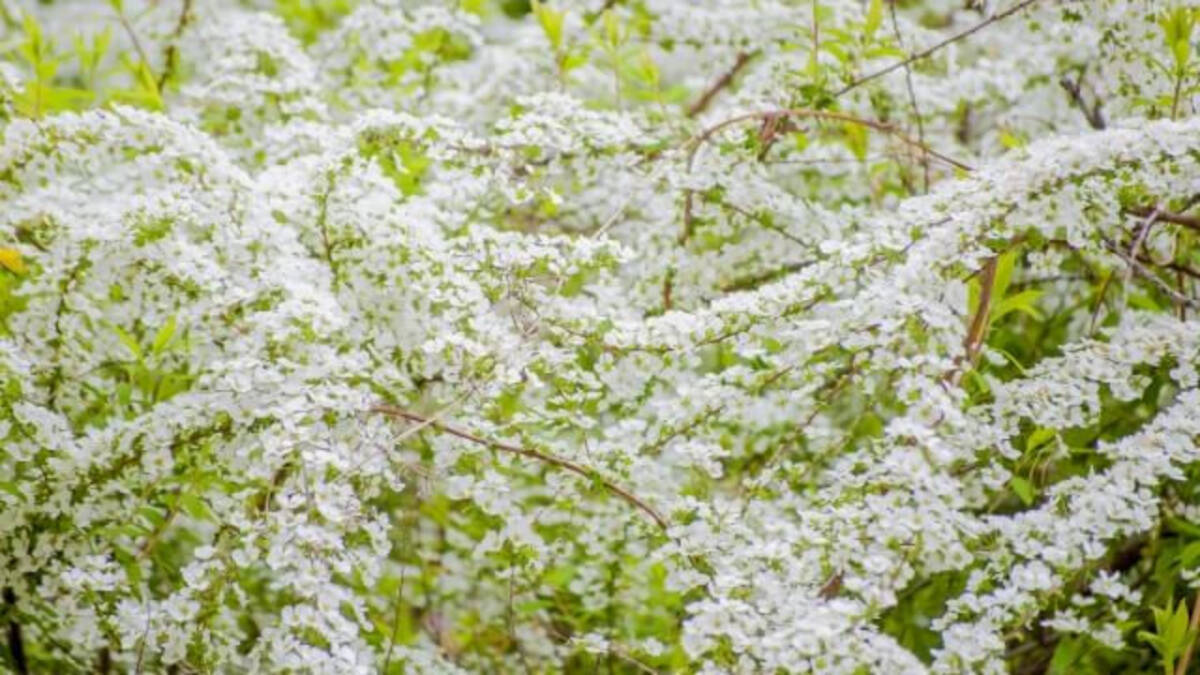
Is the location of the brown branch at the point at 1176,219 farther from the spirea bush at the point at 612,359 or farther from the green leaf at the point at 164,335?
the green leaf at the point at 164,335

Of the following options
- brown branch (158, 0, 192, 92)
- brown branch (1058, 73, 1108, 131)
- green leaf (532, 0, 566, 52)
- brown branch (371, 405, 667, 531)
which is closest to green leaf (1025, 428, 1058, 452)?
brown branch (371, 405, 667, 531)

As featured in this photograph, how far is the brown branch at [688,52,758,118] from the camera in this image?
390 cm

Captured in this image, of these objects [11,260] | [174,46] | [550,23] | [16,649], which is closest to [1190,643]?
[550,23]

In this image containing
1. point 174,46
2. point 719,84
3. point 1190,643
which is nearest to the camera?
point 1190,643

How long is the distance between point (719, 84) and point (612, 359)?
1.85m

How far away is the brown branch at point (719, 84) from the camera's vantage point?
390cm

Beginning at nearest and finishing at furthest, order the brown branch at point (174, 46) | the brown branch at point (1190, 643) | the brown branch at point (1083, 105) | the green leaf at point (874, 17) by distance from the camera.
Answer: the brown branch at point (1190, 643) → the green leaf at point (874, 17) → the brown branch at point (1083, 105) → the brown branch at point (174, 46)

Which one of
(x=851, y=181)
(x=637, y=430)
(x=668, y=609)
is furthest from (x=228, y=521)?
(x=851, y=181)

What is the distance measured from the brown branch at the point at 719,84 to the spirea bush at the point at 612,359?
40 mm

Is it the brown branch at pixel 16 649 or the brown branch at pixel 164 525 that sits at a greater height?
the brown branch at pixel 164 525

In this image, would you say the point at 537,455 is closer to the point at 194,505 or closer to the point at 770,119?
the point at 194,505

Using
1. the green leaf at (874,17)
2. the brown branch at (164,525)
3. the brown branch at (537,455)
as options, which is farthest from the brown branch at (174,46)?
the green leaf at (874,17)

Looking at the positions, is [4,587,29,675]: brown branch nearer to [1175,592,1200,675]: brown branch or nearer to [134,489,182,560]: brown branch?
[134,489,182,560]: brown branch

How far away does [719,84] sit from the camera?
Result: 408 centimetres
